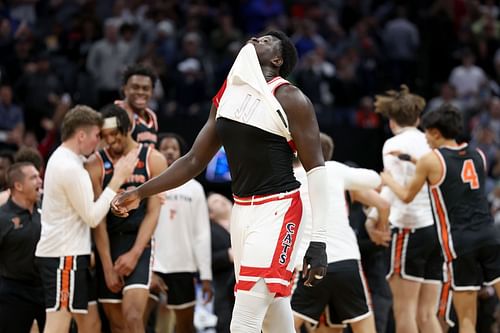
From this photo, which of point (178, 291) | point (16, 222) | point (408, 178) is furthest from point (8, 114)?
point (408, 178)

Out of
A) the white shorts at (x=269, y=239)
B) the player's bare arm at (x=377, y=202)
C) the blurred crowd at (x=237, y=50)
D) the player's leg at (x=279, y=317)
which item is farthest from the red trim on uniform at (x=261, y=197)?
the blurred crowd at (x=237, y=50)

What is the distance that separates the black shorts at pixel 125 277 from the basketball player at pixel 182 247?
1287 millimetres

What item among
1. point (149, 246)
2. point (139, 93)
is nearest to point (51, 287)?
point (149, 246)

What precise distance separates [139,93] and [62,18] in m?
8.34

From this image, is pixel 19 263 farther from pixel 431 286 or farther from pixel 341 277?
pixel 431 286

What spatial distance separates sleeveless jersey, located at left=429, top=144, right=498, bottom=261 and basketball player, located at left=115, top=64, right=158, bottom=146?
95.8 inches

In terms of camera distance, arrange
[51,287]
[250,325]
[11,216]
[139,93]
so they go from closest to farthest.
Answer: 1. [250,325]
2. [51,287]
3. [11,216]
4. [139,93]

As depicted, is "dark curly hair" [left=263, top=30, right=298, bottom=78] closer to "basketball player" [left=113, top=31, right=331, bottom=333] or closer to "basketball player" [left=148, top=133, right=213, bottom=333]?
"basketball player" [left=113, top=31, right=331, bottom=333]

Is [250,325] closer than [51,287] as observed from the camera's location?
Yes

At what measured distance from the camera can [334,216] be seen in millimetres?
7527

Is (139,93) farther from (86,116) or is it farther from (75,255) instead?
(75,255)

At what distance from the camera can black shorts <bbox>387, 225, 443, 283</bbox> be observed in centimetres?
849

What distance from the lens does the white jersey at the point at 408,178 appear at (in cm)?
854

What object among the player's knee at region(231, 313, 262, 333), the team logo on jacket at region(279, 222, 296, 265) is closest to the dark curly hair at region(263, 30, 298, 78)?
the team logo on jacket at region(279, 222, 296, 265)
